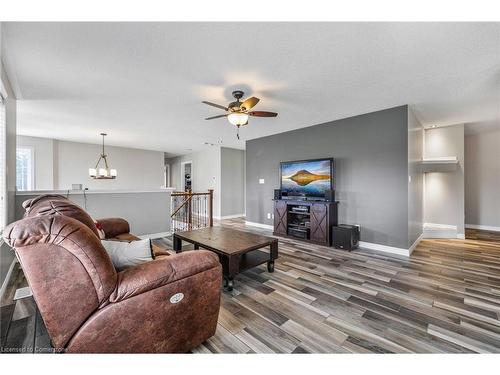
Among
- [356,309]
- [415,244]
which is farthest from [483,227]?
[356,309]

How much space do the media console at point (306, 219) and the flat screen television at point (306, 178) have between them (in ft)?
0.92

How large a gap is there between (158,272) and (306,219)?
3.71 m

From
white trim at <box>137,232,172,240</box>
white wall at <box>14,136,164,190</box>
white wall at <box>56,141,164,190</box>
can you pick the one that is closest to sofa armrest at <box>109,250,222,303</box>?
white trim at <box>137,232,172,240</box>

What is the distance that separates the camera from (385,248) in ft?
12.5

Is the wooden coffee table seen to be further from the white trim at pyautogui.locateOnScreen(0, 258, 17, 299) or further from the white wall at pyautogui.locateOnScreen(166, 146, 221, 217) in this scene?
the white wall at pyautogui.locateOnScreen(166, 146, 221, 217)

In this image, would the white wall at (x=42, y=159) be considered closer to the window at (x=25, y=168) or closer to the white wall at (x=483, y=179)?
the window at (x=25, y=168)

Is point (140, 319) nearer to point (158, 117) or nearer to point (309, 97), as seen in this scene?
point (309, 97)

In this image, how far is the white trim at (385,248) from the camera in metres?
3.62

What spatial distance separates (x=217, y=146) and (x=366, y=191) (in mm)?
4968

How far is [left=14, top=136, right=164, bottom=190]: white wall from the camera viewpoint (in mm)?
6227

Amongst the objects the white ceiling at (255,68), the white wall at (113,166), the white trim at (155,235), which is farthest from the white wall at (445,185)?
the white wall at (113,166)
